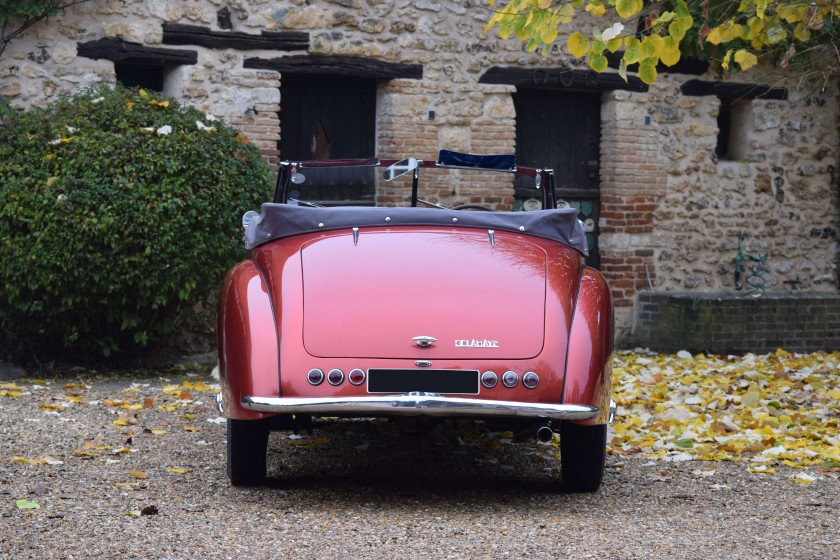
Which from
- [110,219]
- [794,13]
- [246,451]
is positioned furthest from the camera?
[110,219]

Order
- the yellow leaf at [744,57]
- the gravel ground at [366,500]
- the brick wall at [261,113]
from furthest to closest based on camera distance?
1. the brick wall at [261,113]
2. the yellow leaf at [744,57]
3. the gravel ground at [366,500]

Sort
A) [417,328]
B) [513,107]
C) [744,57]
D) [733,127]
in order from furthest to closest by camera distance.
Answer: [733,127], [513,107], [744,57], [417,328]

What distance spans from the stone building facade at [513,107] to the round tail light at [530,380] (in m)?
5.32

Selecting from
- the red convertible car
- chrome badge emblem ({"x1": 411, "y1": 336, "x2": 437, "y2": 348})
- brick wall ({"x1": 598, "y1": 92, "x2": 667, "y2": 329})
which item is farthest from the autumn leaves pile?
chrome badge emblem ({"x1": 411, "y1": 336, "x2": 437, "y2": 348})

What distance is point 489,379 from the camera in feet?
13.4

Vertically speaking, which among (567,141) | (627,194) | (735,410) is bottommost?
(735,410)

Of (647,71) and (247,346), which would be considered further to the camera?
(647,71)

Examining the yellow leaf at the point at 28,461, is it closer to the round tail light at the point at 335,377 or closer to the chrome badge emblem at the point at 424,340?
the round tail light at the point at 335,377

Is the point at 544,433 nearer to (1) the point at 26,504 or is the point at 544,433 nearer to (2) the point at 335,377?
(2) the point at 335,377

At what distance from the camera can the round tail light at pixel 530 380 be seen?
4.12 metres

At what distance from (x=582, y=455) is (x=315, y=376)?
48.7 inches

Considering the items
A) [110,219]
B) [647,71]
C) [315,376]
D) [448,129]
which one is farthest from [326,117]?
[315,376]

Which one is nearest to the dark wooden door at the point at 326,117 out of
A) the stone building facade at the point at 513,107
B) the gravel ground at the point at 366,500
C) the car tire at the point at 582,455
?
the stone building facade at the point at 513,107

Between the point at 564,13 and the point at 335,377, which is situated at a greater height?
the point at 564,13
